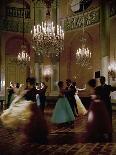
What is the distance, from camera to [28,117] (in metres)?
9.74

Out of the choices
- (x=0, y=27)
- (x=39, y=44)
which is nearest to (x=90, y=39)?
(x=0, y=27)

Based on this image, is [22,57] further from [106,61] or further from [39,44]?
[39,44]

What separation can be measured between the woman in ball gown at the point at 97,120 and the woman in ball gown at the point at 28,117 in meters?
1.29

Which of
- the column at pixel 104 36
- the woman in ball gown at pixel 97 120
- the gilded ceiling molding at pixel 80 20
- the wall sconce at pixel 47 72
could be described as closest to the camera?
the woman in ball gown at pixel 97 120

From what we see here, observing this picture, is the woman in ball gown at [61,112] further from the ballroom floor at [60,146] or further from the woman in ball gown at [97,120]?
the woman in ball gown at [97,120]

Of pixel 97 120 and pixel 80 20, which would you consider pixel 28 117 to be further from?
pixel 80 20

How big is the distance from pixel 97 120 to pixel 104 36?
10.7 metres

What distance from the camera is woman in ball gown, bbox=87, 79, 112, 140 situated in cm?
986

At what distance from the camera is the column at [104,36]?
19.5 metres

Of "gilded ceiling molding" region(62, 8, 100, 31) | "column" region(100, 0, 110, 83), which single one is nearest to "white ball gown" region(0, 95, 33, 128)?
"column" region(100, 0, 110, 83)

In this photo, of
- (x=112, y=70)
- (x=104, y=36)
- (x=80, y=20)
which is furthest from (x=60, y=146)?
(x=80, y=20)

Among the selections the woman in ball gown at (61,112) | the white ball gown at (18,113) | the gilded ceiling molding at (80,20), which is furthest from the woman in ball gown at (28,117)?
the gilded ceiling molding at (80,20)

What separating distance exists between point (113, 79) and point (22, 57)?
530 centimetres

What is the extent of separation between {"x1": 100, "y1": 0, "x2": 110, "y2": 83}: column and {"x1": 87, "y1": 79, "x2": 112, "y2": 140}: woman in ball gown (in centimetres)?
958
